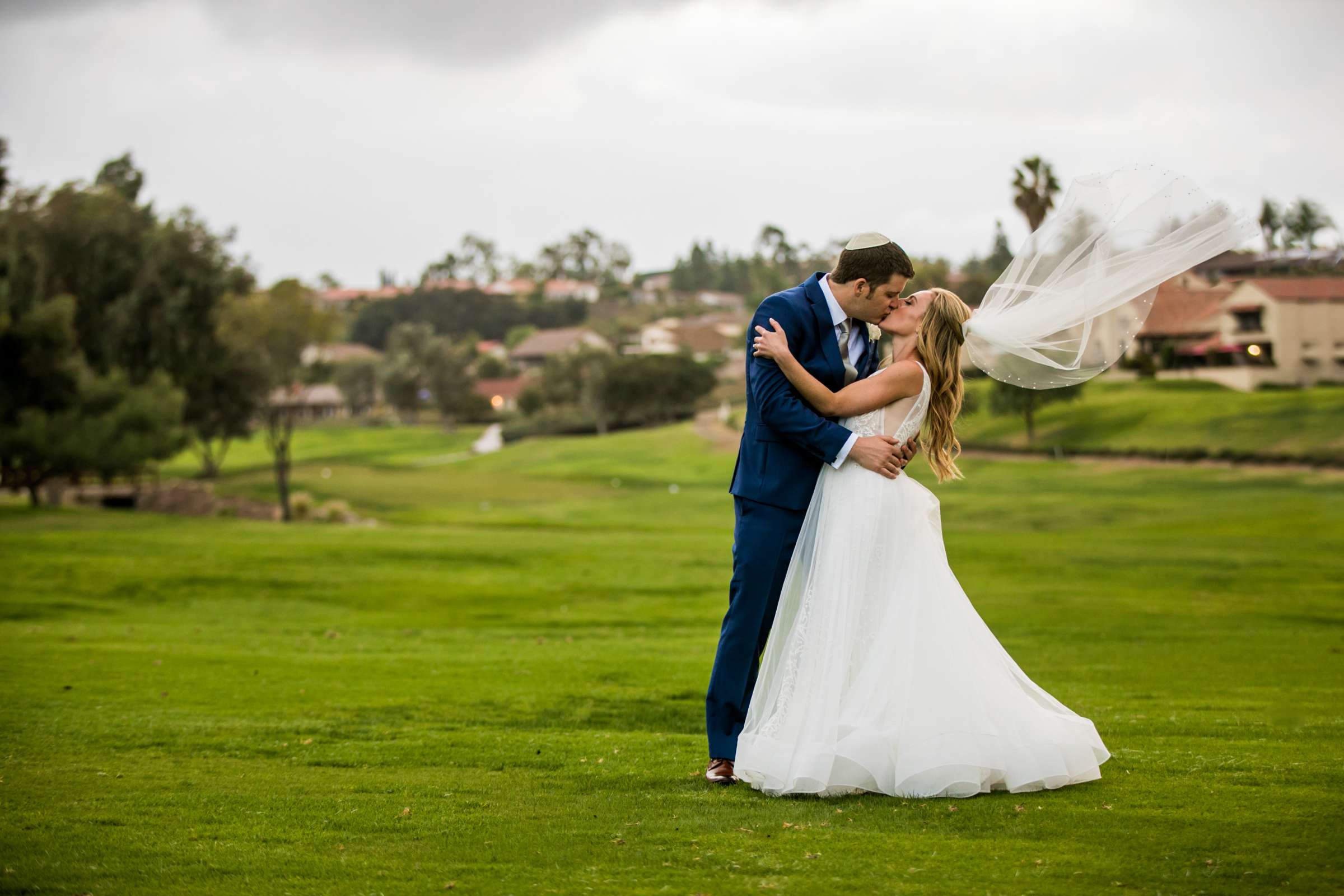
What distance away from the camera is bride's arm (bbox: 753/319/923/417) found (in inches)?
269

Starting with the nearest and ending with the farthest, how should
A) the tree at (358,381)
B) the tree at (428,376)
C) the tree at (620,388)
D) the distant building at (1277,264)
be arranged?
the distant building at (1277,264)
the tree at (620,388)
the tree at (428,376)
the tree at (358,381)

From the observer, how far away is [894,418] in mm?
7035

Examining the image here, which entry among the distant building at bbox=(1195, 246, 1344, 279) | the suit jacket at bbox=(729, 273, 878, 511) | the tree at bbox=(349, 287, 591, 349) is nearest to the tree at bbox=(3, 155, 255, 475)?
the suit jacket at bbox=(729, 273, 878, 511)

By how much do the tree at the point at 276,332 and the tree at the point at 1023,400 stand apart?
37.5m

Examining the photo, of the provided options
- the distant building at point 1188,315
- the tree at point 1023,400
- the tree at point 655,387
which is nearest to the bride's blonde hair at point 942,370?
the tree at point 1023,400

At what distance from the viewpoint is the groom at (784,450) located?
22.3ft

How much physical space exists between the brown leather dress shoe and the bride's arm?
2.07 metres

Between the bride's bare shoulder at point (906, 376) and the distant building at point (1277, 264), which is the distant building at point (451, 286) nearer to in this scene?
the distant building at point (1277, 264)

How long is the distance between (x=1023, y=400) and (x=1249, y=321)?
1718 centimetres

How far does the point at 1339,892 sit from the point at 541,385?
100m

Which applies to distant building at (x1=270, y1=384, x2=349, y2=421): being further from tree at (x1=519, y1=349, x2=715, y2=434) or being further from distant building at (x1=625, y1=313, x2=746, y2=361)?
tree at (x1=519, y1=349, x2=715, y2=434)

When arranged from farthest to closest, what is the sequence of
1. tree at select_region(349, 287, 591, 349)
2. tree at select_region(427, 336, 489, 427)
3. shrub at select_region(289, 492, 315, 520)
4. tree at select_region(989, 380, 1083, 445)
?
tree at select_region(349, 287, 591, 349) < tree at select_region(427, 336, 489, 427) < tree at select_region(989, 380, 1083, 445) < shrub at select_region(289, 492, 315, 520)

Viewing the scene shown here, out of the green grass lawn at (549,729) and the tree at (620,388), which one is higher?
the tree at (620,388)

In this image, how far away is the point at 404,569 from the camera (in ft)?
82.4
